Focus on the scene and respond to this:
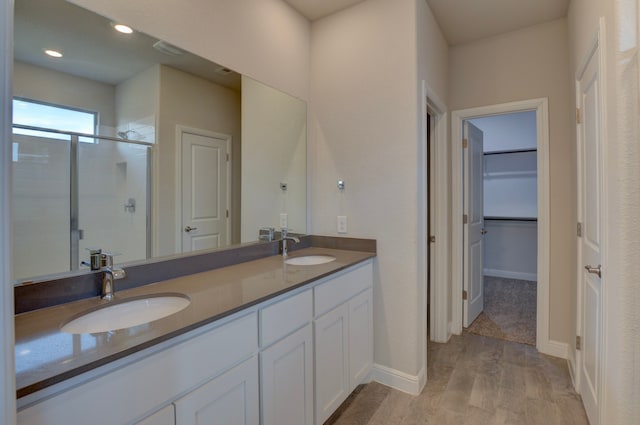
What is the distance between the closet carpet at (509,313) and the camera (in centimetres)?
293

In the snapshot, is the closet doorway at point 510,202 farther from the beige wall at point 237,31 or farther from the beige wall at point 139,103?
the beige wall at point 139,103

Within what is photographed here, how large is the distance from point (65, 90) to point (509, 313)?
13.6 ft

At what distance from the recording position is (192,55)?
5.38 feet

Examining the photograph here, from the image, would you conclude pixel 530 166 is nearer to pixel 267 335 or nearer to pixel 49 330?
pixel 267 335

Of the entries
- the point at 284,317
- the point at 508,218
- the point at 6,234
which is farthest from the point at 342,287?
the point at 508,218

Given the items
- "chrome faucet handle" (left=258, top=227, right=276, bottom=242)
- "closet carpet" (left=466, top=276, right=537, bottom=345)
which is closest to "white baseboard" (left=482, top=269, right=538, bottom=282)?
"closet carpet" (left=466, top=276, right=537, bottom=345)

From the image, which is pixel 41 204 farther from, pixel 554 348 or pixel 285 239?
pixel 554 348

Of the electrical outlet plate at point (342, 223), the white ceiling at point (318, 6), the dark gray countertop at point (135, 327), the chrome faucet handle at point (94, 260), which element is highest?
the white ceiling at point (318, 6)

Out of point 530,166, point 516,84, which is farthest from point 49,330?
point 530,166

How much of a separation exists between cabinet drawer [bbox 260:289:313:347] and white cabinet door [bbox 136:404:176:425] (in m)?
0.39

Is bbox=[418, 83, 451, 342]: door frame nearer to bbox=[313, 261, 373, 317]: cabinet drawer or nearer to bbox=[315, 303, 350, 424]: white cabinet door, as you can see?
bbox=[313, 261, 373, 317]: cabinet drawer

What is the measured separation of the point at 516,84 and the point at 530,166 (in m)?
2.73

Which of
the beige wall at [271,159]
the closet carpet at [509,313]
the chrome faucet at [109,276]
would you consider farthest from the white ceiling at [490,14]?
the closet carpet at [509,313]

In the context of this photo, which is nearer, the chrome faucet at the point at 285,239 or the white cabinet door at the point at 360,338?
the white cabinet door at the point at 360,338
